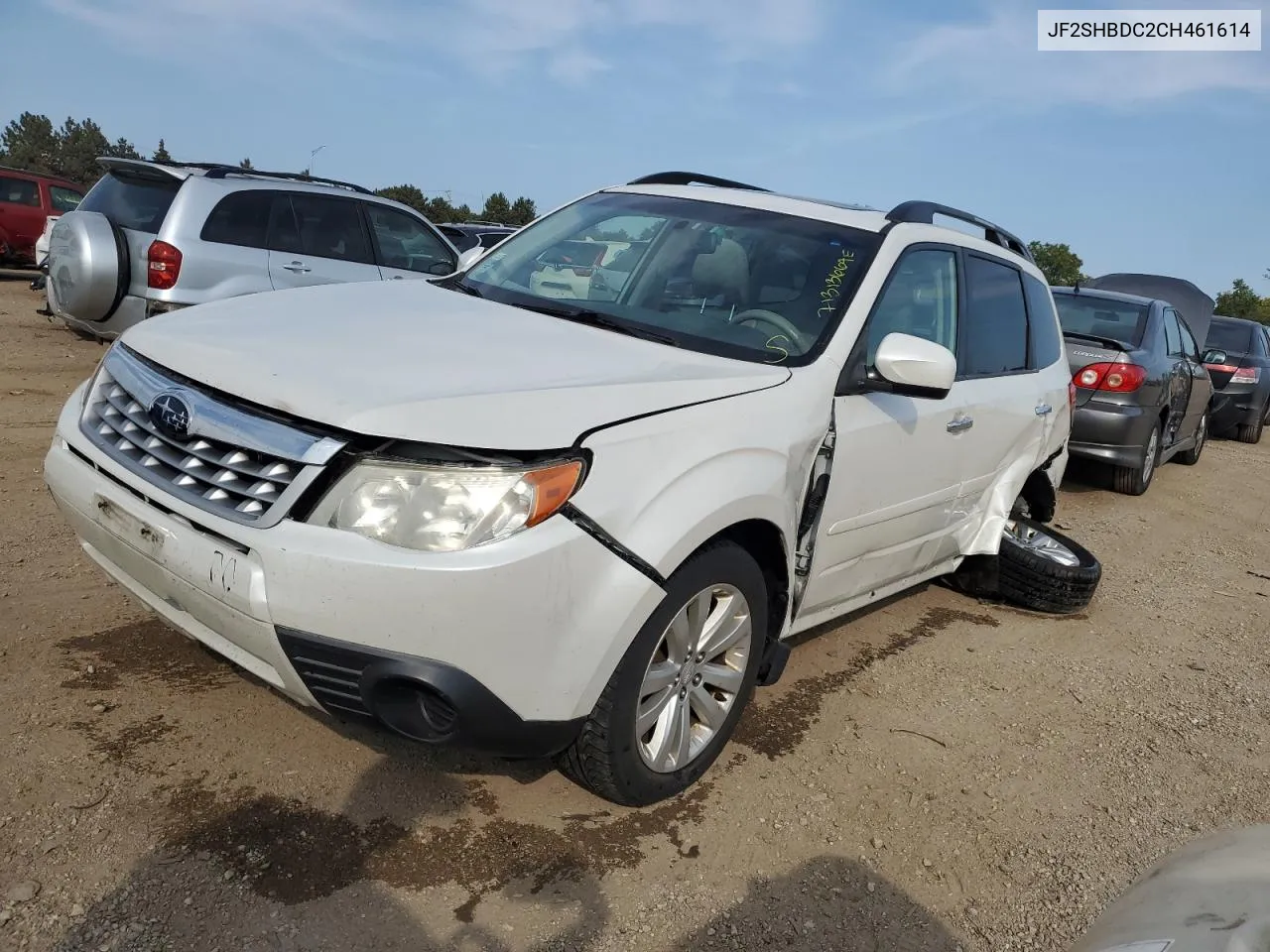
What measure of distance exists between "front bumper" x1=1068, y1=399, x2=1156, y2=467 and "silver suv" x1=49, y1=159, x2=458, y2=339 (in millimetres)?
4971

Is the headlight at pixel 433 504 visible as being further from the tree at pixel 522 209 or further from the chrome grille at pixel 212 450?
the tree at pixel 522 209

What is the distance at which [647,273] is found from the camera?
3729mm

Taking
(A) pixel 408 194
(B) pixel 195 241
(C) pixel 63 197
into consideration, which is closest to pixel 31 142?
(A) pixel 408 194

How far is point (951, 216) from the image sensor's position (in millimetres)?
4305

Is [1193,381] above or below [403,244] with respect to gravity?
below

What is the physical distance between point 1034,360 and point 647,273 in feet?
7.18

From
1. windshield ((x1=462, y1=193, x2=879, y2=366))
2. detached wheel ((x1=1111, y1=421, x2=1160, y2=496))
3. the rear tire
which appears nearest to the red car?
windshield ((x1=462, y1=193, x2=879, y2=366))

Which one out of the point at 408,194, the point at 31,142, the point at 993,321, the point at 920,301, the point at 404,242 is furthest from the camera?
the point at 31,142

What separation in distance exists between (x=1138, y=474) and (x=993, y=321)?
16.1 ft

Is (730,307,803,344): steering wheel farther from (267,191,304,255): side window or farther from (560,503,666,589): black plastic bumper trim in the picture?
(267,191,304,255): side window

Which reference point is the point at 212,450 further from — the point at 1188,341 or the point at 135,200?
the point at 1188,341

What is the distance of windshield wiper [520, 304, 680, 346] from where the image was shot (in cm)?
332

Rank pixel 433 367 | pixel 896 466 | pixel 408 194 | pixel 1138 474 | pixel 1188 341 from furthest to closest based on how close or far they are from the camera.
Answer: pixel 408 194 → pixel 1188 341 → pixel 1138 474 → pixel 896 466 → pixel 433 367

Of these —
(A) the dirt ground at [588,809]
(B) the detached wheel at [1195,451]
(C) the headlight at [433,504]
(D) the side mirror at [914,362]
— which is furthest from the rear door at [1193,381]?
(C) the headlight at [433,504]
